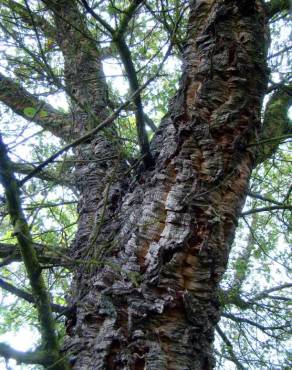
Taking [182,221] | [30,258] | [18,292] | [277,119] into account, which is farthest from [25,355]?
[277,119]

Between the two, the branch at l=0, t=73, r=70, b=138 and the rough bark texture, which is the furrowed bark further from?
the branch at l=0, t=73, r=70, b=138

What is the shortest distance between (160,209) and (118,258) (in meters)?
0.23

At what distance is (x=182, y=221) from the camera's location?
1.54 m

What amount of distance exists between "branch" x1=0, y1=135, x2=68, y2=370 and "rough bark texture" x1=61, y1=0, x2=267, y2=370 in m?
0.15

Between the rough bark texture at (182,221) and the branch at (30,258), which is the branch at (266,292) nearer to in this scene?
the rough bark texture at (182,221)

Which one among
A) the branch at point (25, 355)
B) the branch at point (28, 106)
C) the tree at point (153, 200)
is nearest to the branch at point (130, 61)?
the tree at point (153, 200)

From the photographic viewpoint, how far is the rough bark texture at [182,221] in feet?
4.49

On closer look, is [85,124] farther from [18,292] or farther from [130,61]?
[18,292]

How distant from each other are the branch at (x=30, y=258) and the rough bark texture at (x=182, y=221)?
15 centimetres

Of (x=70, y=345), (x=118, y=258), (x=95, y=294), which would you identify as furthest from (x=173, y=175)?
(x=70, y=345)

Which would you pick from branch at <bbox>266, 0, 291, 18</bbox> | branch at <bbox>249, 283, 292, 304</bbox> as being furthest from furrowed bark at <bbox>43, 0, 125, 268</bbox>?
branch at <bbox>249, 283, 292, 304</bbox>

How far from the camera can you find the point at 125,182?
204cm

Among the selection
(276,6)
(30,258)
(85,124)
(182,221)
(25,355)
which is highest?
(276,6)

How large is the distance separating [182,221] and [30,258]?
1.76 feet
